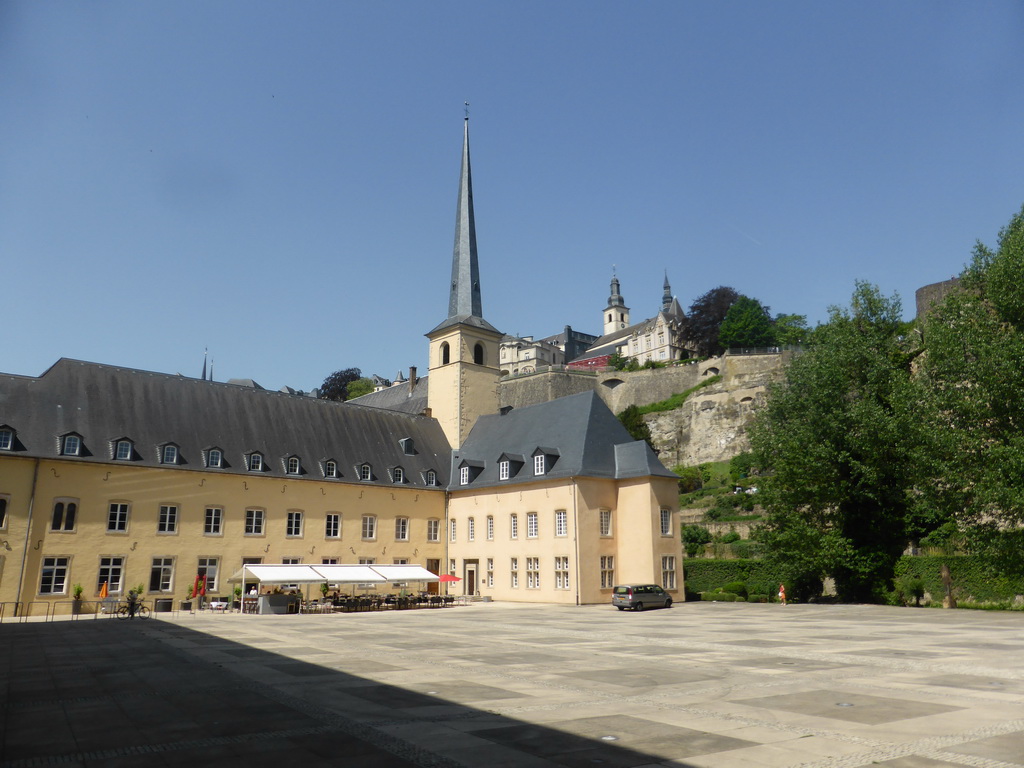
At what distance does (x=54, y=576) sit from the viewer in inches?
1254

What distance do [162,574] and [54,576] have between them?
426cm

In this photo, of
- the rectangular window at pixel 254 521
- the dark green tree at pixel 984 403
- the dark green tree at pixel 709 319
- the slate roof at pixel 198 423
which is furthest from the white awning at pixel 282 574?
the dark green tree at pixel 709 319

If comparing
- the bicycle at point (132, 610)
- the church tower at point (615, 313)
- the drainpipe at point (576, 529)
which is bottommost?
the bicycle at point (132, 610)

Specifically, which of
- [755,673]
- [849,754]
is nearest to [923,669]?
[755,673]

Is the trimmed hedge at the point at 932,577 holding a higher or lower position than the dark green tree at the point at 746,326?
lower

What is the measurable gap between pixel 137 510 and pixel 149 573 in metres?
2.85

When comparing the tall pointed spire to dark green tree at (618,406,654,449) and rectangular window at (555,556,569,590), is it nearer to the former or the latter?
rectangular window at (555,556,569,590)

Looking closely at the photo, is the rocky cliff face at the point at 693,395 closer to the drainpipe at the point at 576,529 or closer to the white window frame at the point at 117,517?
the drainpipe at the point at 576,529

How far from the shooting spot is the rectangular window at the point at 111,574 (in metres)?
32.9

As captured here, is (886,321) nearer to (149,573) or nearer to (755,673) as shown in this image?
(755,673)

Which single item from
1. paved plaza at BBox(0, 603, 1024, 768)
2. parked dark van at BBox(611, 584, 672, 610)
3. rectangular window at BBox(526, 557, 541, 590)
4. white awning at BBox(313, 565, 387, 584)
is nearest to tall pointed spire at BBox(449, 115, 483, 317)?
rectangular window at BBox(526, 557, 541, 590)

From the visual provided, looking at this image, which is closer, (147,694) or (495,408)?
(147,694)

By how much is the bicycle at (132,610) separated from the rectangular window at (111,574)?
2.43m

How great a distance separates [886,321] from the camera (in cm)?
3650
